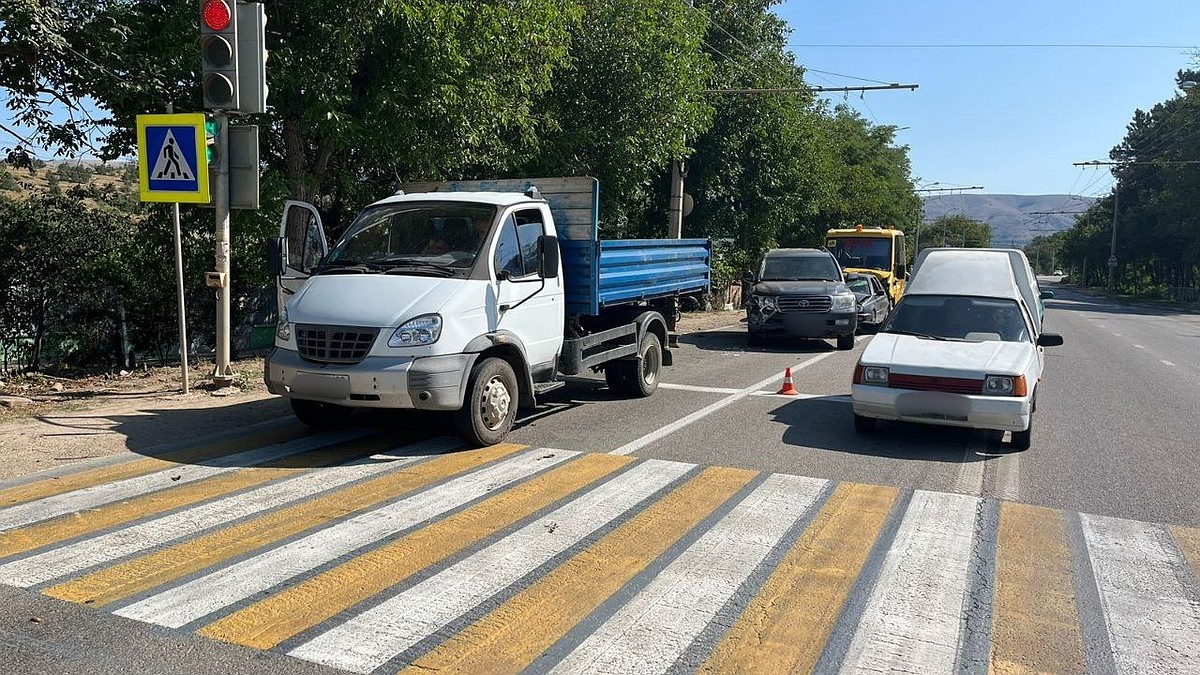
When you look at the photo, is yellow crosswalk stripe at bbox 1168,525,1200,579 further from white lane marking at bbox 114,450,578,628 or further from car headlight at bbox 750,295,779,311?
car headlight at bbox 750,295,779,311

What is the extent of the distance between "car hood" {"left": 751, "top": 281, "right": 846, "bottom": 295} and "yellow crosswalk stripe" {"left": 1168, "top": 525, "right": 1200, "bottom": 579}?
1139cm

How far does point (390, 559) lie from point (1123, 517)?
16.4ft

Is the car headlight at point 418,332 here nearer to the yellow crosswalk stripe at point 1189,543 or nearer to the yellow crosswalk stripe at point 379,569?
the yellow crosswalk stripe at point 379,569

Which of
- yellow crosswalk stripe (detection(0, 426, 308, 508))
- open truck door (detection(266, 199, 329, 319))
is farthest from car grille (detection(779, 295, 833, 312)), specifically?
yellow crosswalk stripe (detection(0, 426, 308, 508))

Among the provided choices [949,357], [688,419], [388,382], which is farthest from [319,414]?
[949,357]

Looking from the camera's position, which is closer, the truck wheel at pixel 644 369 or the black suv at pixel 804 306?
the truck wheel at pixel 644 369

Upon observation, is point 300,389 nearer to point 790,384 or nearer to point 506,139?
point 790,384

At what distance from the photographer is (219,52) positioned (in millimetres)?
9555

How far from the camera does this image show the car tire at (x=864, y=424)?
8914 millimetres

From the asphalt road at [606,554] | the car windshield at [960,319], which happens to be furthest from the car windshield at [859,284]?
the asphalt road at [606,554]

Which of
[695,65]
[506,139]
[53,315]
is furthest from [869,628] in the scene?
[695,65]

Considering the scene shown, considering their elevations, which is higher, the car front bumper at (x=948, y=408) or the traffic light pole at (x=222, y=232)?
the traffic light pole at (x=222, y=232)

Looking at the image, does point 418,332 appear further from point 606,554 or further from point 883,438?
point 883,438

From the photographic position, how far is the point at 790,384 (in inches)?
463
